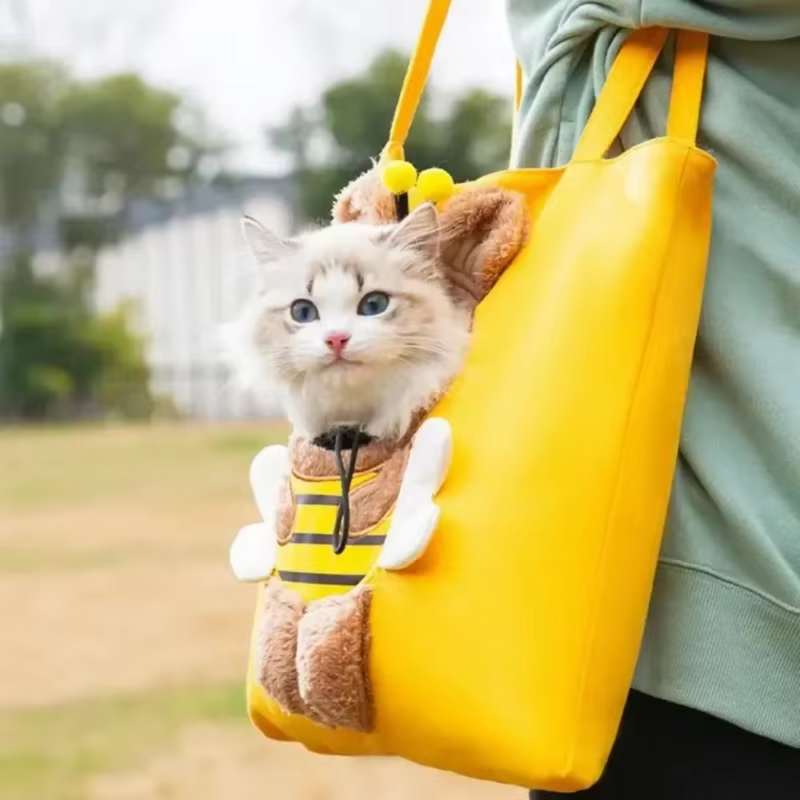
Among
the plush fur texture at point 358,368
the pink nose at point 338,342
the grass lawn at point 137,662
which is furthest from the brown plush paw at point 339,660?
the grass lawn at point 137,662

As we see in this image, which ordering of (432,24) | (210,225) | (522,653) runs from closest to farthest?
(522,653)
(432,24)
(210,225)

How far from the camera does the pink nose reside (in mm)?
540

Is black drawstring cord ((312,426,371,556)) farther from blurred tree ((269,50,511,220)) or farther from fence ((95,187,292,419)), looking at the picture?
fence ((95,187,292,419))

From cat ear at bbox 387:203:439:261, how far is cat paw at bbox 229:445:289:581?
0.40ft

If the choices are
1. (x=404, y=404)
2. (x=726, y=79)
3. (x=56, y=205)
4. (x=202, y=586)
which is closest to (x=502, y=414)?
(x=404, y=404)

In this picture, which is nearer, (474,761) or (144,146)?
(474,761)

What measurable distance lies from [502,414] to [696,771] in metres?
0.18

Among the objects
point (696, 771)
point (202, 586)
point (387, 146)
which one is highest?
point (387, 146)

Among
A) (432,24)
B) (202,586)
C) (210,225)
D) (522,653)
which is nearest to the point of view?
(522,653)

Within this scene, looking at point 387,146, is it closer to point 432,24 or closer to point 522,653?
point 432,24

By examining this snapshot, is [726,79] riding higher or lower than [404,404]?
higher

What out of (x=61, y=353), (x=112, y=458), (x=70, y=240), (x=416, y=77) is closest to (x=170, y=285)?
(x=70, y=240)

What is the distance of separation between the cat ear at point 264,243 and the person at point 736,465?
17 cm

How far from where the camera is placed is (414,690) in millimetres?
508
